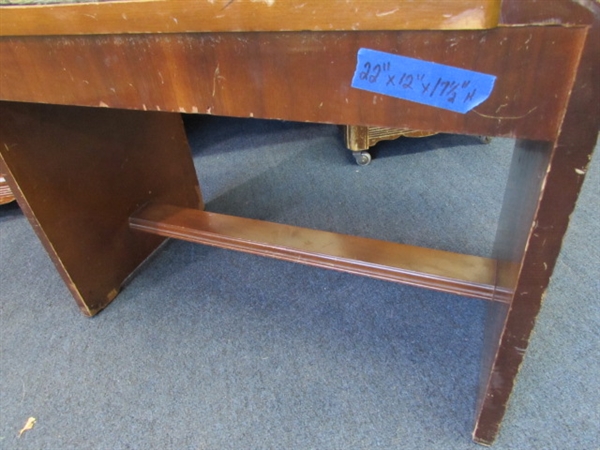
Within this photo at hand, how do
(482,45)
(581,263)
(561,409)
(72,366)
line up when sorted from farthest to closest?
(581,263) → (72,366) → (561,409) → (482,45)

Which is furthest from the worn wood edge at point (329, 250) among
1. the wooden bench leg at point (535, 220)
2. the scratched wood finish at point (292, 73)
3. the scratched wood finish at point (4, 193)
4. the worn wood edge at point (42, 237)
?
the scratched wood finish at point (4, 193)

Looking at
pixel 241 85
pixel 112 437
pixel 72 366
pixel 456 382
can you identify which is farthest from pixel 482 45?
pixel 72 366

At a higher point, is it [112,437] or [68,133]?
[68,133]

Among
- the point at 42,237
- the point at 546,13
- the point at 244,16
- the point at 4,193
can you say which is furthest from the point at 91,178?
the point at 546,13

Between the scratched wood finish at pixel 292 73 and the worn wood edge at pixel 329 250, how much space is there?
1.08ft

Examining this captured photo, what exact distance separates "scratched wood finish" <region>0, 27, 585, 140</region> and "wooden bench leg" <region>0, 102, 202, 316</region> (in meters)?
0.25

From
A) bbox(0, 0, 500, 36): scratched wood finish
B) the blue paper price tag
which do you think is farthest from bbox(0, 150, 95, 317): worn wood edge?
A: the blue paper price tag

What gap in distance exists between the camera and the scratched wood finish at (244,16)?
0.37 m

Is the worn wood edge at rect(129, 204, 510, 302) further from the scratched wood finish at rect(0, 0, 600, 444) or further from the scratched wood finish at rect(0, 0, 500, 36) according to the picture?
the scratched wood finish at rect(0, 0, 500, 36)

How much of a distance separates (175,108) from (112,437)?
57 centimetres

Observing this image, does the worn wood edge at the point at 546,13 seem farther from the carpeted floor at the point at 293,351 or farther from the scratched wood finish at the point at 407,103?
the carpeted floor at the point at 293,351

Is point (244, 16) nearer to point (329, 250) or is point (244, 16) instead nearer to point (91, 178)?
point (329, 250)

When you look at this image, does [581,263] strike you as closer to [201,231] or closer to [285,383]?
[285,383]

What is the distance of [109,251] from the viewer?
102 centimetres
